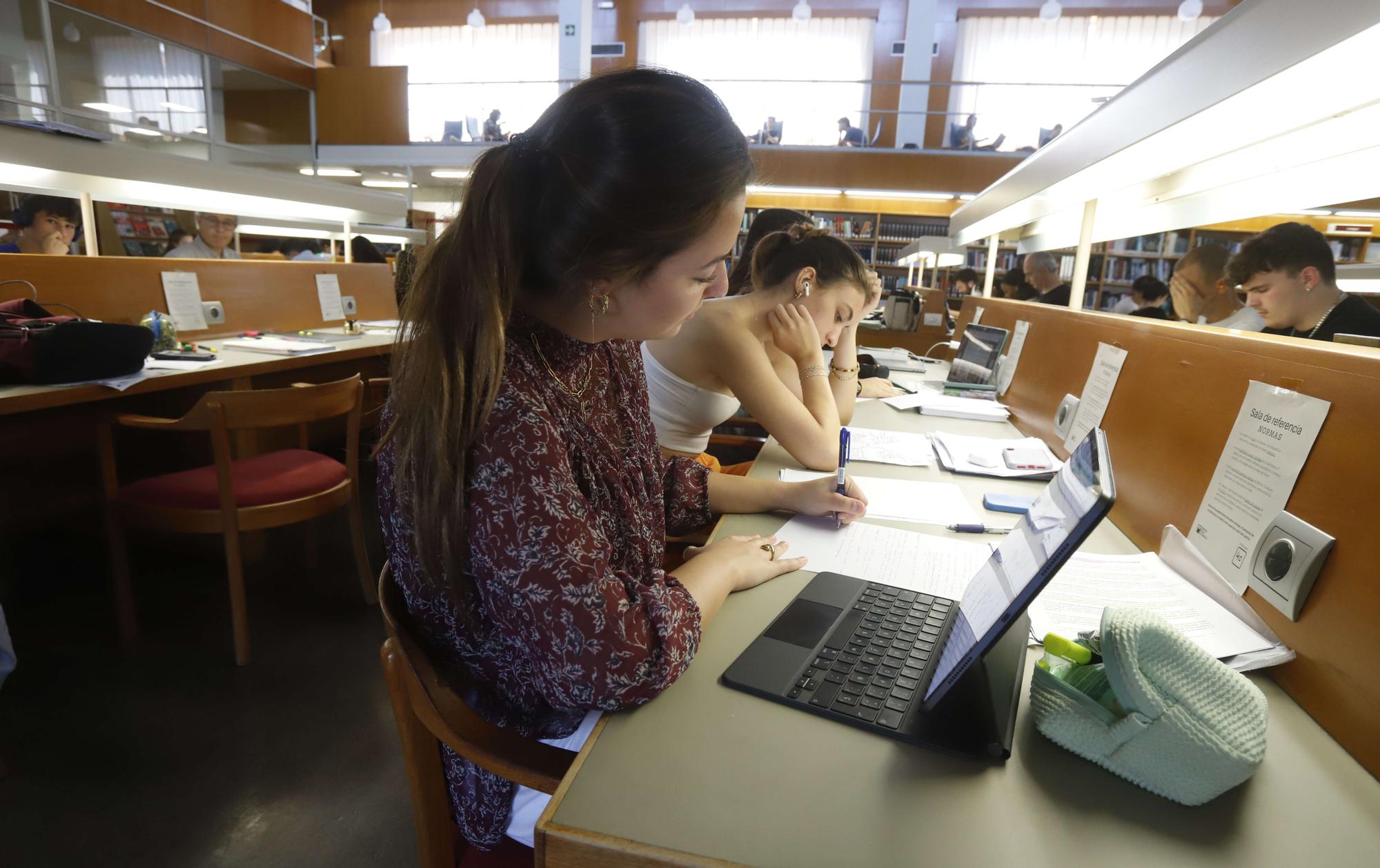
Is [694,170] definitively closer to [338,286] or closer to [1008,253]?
[338,286]

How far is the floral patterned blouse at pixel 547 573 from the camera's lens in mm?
630

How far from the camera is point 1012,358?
2242 millimetres

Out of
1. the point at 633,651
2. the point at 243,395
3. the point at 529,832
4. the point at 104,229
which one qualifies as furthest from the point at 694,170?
the point at 104,229

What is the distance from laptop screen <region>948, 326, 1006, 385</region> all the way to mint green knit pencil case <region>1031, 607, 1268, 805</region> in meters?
1.89

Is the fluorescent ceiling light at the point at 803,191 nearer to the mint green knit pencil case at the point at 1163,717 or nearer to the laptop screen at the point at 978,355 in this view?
the laptop screen at the point at 978,355

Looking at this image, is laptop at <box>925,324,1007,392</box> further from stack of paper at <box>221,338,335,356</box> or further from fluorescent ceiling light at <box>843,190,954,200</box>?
fluorescent ceiling light at <box>843,190,954,200</box>

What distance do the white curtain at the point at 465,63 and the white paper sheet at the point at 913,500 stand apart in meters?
9.99

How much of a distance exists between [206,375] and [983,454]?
2.31m

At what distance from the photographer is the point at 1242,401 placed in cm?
87

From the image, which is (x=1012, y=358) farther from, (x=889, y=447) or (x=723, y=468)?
(x=723, y=468)

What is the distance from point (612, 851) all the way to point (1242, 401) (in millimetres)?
875

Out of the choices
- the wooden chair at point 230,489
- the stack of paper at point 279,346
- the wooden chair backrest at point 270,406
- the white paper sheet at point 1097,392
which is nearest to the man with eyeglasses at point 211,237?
the stack of paper at point 279,346

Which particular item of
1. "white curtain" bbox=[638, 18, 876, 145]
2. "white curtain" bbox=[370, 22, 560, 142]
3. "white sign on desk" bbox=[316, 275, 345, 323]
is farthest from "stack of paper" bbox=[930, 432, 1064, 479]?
"white curtain" bbox=[370, 22, 560, 142]

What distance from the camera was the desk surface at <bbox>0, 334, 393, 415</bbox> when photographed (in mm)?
1729
